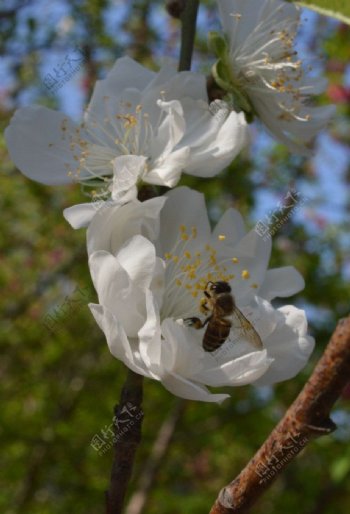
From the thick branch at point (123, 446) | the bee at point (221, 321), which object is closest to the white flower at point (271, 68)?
the bee at point (221, 321)

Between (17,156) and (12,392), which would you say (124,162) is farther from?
(12,392)

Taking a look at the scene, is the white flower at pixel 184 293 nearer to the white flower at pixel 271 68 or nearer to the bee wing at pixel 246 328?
the bee wing at pixel 246 328

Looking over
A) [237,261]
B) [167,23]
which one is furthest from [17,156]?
[167,23]

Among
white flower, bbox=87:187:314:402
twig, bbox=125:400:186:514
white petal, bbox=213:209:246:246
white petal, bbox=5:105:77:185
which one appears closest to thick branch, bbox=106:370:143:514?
white flower, bbox=87:187:314:402

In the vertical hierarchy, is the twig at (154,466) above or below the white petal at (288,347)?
below

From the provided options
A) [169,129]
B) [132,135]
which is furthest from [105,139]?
[169,129]

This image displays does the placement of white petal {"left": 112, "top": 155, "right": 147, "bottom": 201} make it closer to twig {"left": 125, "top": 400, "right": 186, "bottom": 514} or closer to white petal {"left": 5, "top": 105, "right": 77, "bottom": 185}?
white petal {"left": 5, "top": 105, "right": 77, "bottom": 185}
